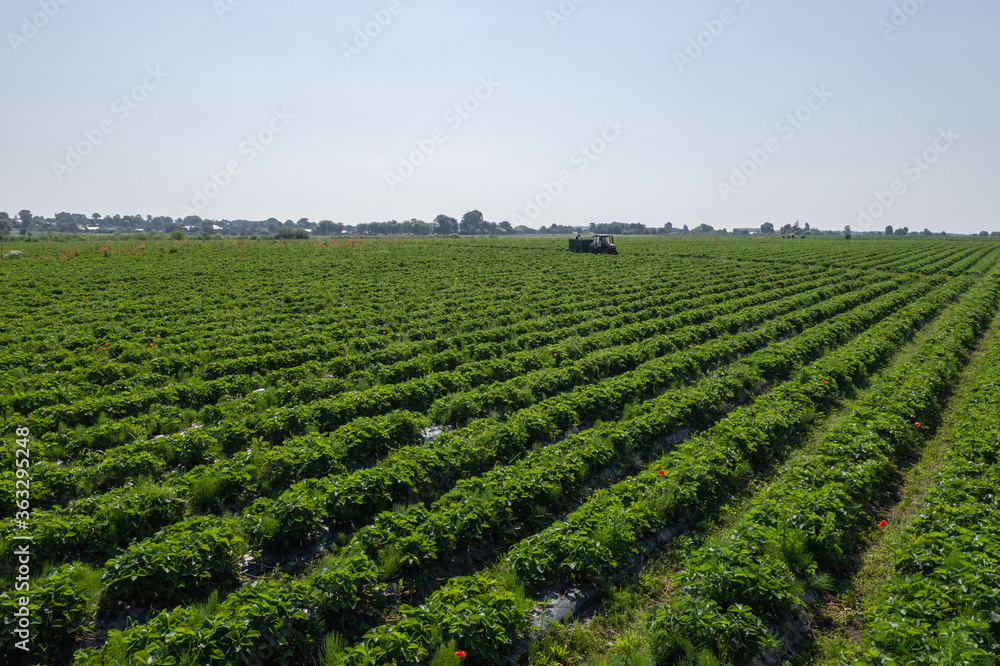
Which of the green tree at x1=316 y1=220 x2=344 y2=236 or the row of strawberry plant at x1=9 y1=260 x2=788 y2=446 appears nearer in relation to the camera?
the row of strawberry plant at x1=9 y1=260 x2=788 y2=446

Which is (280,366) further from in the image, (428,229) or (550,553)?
(428,229)

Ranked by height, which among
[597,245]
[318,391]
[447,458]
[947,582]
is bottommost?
[947,582]

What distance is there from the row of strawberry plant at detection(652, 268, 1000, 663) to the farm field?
0.13ft

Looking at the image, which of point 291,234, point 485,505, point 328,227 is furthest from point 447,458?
point 328,227

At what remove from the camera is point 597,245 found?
5781 centimetres

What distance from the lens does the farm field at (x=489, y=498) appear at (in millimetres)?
5066

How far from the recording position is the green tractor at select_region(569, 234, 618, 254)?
5653 centimetres

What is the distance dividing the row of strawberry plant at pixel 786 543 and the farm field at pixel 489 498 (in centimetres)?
4

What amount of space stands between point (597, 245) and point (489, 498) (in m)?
53.4

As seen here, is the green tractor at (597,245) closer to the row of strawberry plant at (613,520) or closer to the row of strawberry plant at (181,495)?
the row of strawberry plant at (613,520)

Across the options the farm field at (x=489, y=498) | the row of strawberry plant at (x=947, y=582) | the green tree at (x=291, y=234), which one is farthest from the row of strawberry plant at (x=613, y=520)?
the green tree at (x=291, y=234)

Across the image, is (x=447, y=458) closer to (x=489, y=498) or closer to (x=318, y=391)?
(x=489, y=498)

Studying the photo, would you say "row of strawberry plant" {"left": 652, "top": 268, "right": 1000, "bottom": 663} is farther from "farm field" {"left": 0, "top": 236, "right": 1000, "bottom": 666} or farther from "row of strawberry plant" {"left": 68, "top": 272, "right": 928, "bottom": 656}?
"row of strawberry plant" {"left": 68, "top": 272, "right": 928, "bottom": 656}

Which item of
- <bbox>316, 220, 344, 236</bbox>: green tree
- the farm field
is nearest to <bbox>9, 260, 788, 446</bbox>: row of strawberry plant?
the farm field
